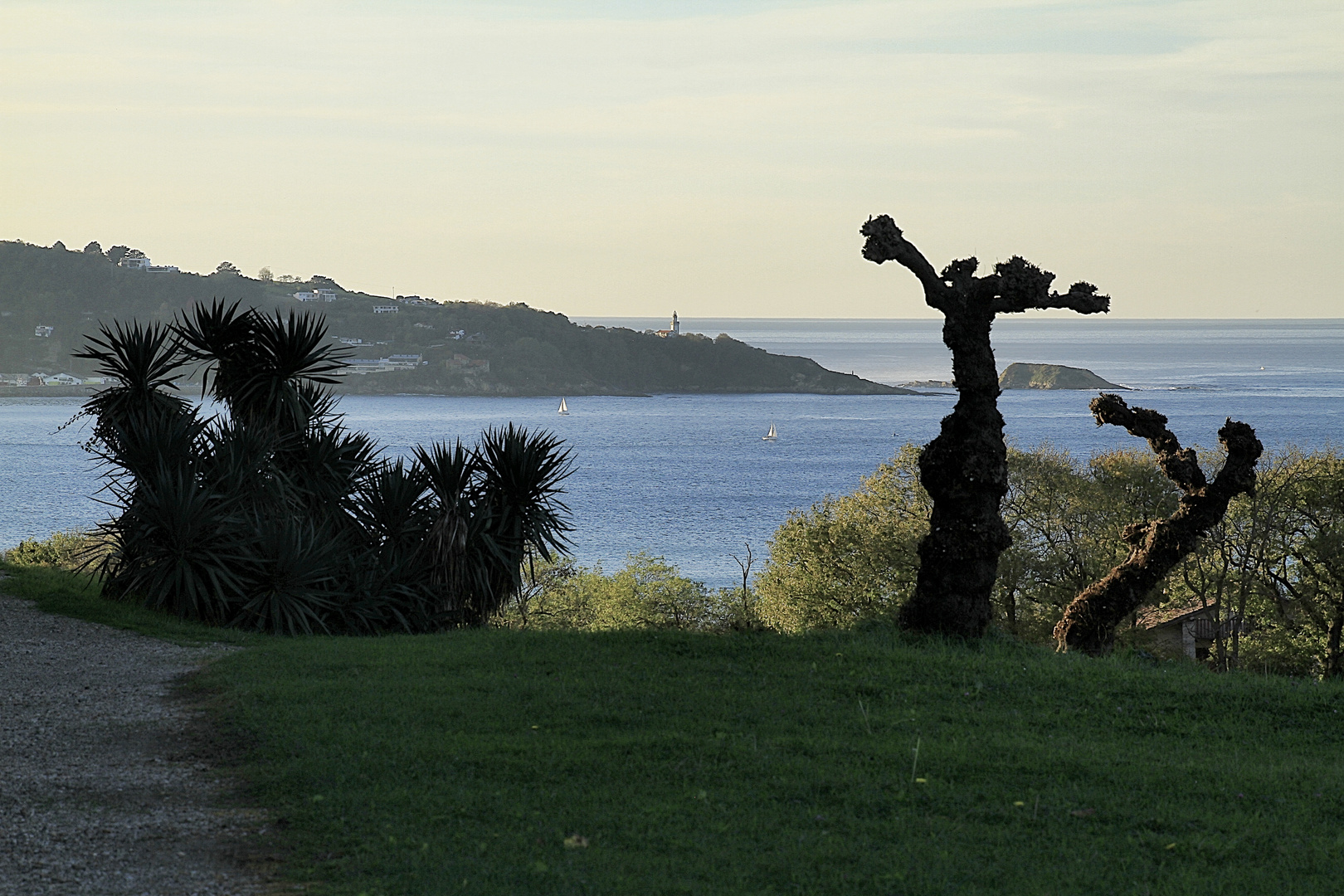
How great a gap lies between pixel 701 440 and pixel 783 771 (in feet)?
358

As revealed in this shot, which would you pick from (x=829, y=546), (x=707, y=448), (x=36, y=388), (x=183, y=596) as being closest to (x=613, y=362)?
(x=707, y=448)

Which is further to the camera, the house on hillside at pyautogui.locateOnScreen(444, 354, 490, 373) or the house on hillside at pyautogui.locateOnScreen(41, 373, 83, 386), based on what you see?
the house on hillside at pyautogui.locateOnScreen(444, 354, 490, 373)

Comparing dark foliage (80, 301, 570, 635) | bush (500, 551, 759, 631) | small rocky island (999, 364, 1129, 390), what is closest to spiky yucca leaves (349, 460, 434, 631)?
dark foliage (80, 301, 570, 635)

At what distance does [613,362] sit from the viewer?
152375 millimetres

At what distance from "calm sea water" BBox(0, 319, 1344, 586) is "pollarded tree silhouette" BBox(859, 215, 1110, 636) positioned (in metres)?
43.8

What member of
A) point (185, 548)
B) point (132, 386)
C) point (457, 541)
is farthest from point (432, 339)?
point (185, 548)

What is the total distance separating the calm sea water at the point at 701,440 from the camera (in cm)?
6919

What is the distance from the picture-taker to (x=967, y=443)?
34.8ft

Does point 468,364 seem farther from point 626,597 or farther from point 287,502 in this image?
point 287,502

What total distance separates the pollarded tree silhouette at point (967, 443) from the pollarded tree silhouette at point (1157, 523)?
1785 millimetres

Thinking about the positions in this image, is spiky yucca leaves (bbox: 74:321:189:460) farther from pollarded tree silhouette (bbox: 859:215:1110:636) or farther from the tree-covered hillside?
the tree-covered hillside

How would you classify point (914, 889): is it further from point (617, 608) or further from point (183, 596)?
point (617, 608)

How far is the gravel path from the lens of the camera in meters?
4.97

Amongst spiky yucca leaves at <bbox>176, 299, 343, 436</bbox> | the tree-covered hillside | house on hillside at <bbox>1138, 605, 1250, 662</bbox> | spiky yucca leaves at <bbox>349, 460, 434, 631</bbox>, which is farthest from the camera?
the tree-covered hillside
